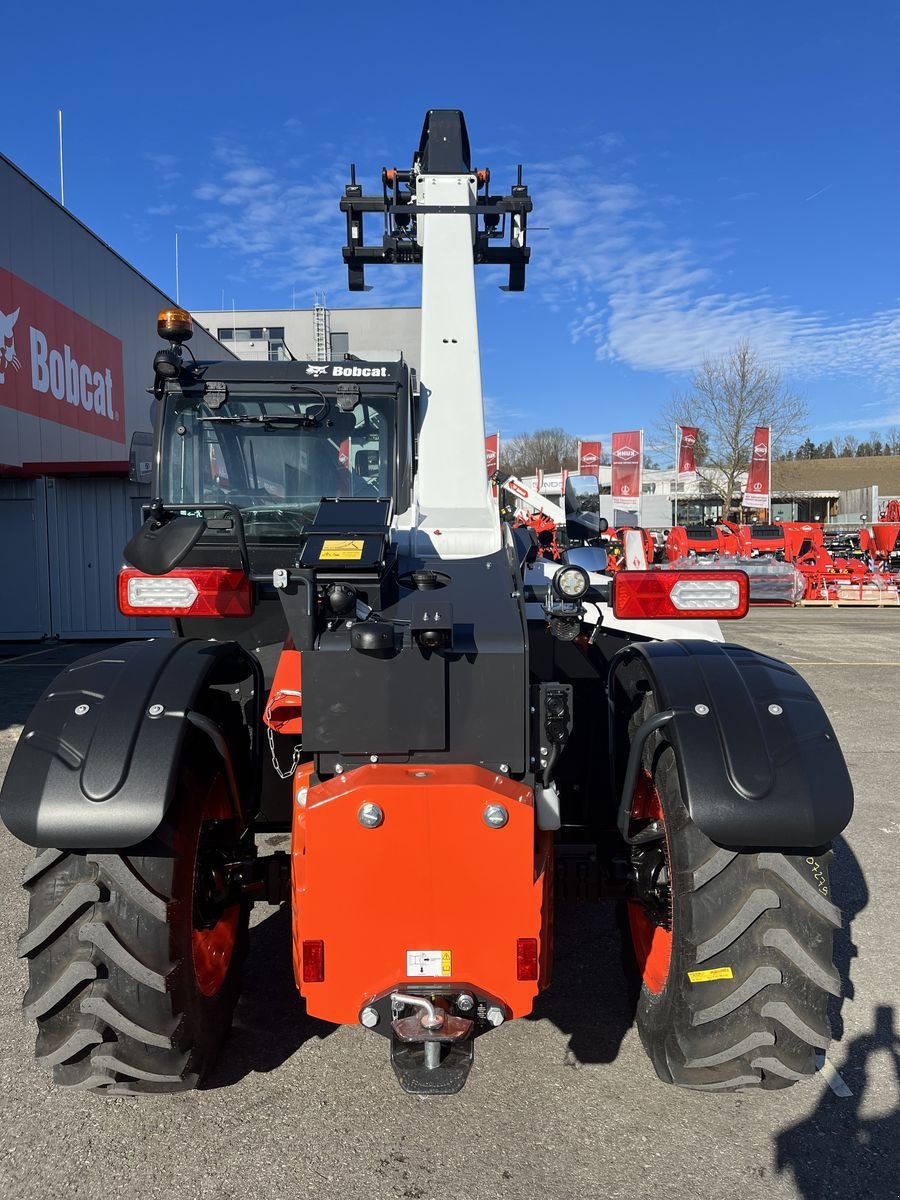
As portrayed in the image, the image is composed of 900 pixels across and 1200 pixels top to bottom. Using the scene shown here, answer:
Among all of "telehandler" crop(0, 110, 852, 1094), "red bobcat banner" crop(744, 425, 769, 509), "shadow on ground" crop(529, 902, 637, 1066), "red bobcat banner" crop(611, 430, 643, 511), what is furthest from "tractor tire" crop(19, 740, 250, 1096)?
"red bobcat banner" crop(744, 425, 769, 509)

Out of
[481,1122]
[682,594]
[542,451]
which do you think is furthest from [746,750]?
[542,451]

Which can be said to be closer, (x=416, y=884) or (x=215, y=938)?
(x=416, y=884)

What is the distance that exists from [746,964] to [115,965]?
180 cm

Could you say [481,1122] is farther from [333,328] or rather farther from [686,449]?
[333,328]

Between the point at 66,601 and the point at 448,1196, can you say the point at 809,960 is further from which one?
the point at 66,601

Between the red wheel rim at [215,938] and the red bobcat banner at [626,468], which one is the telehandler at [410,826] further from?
the red bobcat banner at [626,468]

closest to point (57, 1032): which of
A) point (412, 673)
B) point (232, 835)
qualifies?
point (232, 835)

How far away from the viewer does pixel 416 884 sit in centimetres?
233

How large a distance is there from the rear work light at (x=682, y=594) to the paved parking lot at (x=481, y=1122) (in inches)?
61.7

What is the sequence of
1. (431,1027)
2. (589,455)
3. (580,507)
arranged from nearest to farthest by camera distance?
(431,1027)
(580,507)
(589,455)

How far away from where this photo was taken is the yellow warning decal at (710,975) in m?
2.50

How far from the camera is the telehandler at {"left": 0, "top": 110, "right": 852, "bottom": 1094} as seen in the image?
7.66ft

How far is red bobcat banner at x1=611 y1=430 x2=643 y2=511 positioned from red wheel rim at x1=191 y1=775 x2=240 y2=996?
24015 millimetres

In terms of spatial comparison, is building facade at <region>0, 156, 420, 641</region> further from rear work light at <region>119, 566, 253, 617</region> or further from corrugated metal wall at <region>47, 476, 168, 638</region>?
rear work light at <region>119, 566, 253, 617</region>
